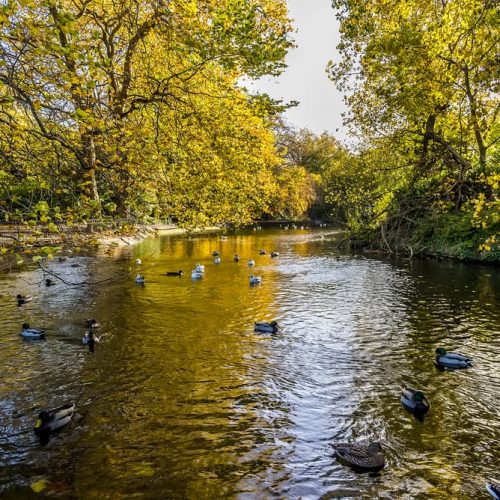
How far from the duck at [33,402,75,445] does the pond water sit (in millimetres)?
148

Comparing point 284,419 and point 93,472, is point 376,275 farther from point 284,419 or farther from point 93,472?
point 93,472

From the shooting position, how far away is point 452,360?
11.0 meters

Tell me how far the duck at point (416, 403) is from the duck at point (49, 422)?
684cm

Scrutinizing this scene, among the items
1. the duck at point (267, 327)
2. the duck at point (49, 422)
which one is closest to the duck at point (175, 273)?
the duck at point (267, 327)

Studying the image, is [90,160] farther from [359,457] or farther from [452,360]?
[452,360]

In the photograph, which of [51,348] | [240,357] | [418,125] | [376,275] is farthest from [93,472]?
[418,125]


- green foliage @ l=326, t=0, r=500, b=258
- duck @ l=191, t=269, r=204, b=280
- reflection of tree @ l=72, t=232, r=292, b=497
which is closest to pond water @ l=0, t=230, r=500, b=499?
reflection of tree @ l=72, t=232, r=292, b=497

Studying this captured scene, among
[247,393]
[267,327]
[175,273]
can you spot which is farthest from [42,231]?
[175,273]

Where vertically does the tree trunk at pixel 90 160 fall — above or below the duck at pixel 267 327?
above

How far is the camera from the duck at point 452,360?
1096cm

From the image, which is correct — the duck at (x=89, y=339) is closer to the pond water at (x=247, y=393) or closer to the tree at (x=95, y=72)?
the pond water at (x=247, y=393)

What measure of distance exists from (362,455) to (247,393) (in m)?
3.35

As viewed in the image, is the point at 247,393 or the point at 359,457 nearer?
the point at 359,457

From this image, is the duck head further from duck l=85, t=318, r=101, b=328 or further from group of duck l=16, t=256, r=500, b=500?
duck l=85, t=318, r=101, b=328
